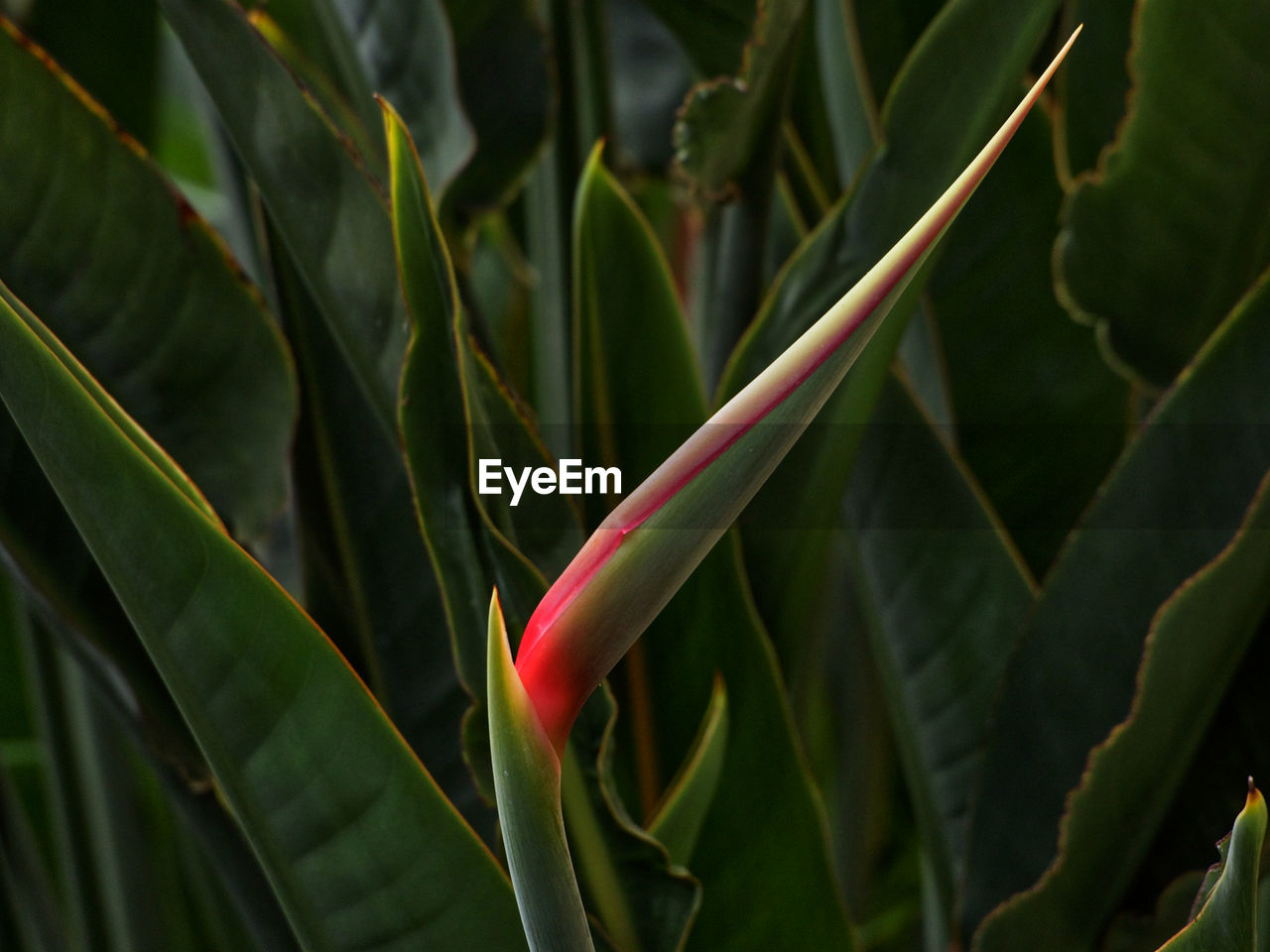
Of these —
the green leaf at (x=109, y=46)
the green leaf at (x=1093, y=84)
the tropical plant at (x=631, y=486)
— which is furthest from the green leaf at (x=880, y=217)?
the green leaf at (x=109, y=46)

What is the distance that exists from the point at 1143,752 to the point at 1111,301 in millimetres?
151

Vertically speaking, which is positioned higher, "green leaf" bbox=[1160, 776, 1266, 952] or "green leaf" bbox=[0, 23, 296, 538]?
"green leaf" bbox=[0, 23, 296, 538]

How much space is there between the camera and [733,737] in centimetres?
33

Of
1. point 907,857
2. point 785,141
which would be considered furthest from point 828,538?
point 907,857

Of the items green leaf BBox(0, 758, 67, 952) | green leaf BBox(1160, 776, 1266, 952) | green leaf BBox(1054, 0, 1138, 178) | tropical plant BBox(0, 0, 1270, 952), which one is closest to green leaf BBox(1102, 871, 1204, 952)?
tropical plant BBox(0, 0, 1270, 952)

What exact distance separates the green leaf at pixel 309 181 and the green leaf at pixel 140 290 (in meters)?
0.04

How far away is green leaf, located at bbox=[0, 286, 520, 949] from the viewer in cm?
19

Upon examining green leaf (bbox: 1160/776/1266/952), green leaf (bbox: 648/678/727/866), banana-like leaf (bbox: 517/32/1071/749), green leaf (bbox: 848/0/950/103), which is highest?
green leaf (bbox: 848/0/950/103)

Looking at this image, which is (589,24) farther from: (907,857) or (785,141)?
(907,857)

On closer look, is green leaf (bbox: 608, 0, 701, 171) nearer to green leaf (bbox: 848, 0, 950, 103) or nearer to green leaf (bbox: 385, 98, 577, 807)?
green leaf (bbox: 848, 0, 950, 103)

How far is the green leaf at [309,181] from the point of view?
0.89 feet

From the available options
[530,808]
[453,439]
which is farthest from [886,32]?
[530,808]

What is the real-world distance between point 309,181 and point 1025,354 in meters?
0.28

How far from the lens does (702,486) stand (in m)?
0.14
